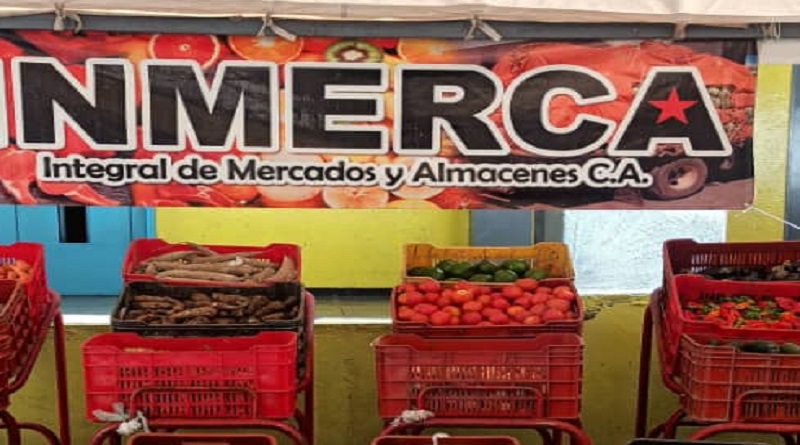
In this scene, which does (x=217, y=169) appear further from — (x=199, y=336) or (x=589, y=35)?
(x=589, y=35)

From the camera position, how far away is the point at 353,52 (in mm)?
3635

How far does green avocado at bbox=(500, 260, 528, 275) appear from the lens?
4690 mm

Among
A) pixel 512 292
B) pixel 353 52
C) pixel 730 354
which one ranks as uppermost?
pixel 353 52

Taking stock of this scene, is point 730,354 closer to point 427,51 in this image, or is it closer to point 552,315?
point 552,315

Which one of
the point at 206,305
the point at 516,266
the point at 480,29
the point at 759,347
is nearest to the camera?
the point at 480,29

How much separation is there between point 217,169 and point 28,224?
419 centimetres

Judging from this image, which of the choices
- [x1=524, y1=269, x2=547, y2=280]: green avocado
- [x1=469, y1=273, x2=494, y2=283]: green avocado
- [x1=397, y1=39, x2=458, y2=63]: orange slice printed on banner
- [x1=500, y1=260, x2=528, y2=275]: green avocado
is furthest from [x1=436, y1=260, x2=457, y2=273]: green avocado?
[x1=397, y1=39, x2=458, y2=63]: orange slice printed on banner

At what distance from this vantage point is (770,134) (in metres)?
6.63

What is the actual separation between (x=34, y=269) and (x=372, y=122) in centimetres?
163

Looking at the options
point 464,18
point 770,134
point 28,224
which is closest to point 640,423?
point 464,18

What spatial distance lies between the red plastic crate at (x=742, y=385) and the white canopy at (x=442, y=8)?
1182 millimetres

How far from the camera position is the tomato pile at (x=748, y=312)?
4051 mm

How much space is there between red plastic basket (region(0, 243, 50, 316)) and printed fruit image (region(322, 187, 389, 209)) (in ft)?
4.37

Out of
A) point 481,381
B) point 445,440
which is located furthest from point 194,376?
point 481,381
